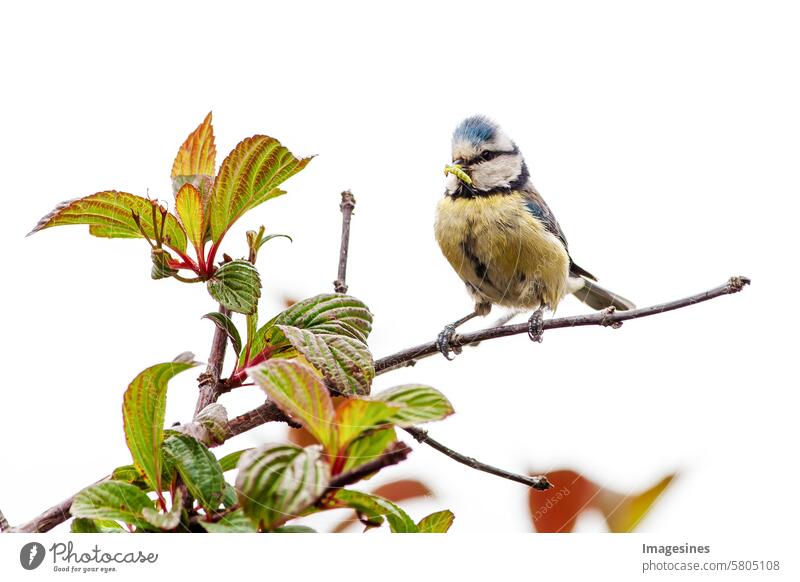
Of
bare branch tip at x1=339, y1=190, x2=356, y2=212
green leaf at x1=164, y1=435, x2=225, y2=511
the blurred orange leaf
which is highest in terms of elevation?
bare branch tip at x1=339, y1=190, x2=356, y2=212

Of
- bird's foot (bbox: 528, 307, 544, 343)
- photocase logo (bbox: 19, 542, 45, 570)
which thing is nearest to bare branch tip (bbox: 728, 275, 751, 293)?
bird's foot (bbox: 528, 307, 544, 343)

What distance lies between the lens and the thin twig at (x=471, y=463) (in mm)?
508

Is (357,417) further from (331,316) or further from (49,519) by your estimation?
(49,519)

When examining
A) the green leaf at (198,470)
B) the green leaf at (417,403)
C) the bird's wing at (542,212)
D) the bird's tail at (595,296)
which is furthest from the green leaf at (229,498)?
the bird's wing at (542,212)

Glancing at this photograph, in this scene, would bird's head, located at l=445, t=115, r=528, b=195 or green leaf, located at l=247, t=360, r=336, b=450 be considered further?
bird's head, located at l=445, t=115, r=528, b=195

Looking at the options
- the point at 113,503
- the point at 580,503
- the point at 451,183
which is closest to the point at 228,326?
the point at 113,503

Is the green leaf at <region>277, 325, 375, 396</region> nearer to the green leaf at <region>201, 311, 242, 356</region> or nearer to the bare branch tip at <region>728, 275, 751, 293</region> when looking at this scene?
the green leaf at <region>201, 311, 242, 356</region>

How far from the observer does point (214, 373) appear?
0.50 metres

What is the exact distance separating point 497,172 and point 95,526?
0.49 meters

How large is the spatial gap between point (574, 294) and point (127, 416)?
49 centimetres

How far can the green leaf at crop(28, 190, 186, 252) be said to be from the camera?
46 cm

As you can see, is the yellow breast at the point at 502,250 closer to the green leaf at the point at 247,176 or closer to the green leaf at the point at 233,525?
the green leaf at the point at 247,176

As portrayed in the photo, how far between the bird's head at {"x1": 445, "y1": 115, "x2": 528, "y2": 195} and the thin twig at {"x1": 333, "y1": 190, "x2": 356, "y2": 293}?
4.0 inches

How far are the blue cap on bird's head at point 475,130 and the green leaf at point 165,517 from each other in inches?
16.3
